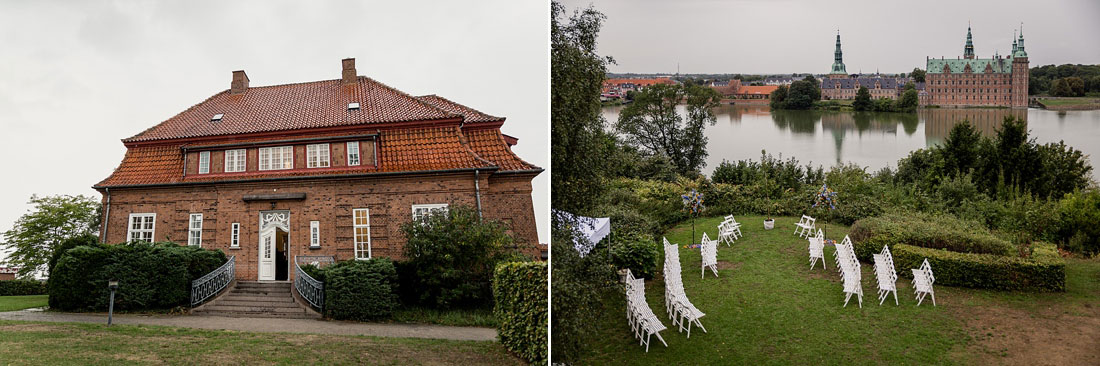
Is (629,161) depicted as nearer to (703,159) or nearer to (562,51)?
(703,159)

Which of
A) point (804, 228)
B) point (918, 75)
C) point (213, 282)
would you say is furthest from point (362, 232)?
point (918, 75)

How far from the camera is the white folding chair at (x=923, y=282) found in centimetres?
493

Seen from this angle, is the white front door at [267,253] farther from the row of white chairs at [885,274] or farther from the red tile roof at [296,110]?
the row of white chairs at [885,274]

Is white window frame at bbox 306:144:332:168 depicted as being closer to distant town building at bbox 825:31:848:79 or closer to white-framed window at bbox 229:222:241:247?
white-framed window at bbox 229:222:241:247

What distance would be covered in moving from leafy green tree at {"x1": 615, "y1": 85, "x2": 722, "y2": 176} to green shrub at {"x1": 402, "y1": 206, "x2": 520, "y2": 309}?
8.54 feet

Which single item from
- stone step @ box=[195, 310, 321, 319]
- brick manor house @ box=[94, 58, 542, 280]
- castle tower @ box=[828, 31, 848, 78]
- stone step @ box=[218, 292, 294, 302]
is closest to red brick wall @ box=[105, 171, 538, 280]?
brick manor house @ box=[94, 58, 542, 280]

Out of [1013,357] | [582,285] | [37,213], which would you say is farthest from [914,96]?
[37,213]

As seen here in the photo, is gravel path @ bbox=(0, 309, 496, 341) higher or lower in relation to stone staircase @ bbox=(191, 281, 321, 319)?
lower

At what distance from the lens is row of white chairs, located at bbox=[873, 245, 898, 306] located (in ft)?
16.3

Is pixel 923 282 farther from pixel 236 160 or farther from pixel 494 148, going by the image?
pixel 236 160

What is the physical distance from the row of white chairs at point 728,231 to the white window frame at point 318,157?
402 cm

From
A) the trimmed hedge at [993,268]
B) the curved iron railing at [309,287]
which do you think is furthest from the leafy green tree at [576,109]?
the trimmed hedge at [993,268]

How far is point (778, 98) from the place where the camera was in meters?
5.77

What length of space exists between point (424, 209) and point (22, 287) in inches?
92.0
